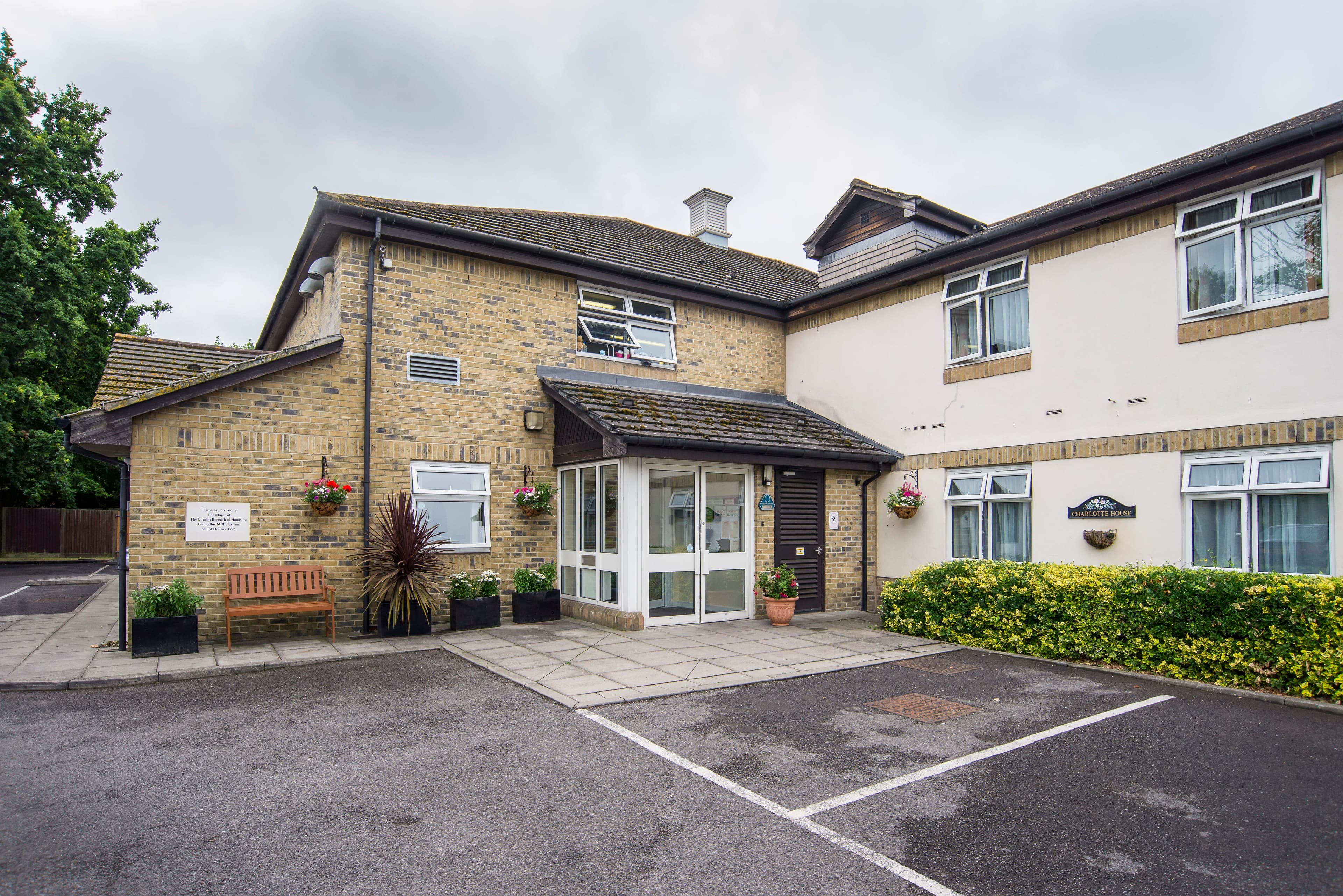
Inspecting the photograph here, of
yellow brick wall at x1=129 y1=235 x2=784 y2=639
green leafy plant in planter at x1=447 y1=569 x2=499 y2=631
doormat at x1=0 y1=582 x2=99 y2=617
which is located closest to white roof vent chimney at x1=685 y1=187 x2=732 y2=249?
yellow brick wall at x1=129 y1=235 x2=784 y2=639

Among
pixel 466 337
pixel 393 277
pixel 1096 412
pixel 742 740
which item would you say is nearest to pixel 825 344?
pixel 1096 412

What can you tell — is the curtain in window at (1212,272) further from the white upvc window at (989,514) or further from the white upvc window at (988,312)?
the white upvc window at (989,514)

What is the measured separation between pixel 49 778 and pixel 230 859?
191 cm

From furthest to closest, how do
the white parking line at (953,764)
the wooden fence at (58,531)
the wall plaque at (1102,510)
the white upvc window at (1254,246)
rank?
the wooden fence at (58,531) → the wall plaque at (1102,510) → the white upvc window at (1254,246) → the white parking line at (953,764)

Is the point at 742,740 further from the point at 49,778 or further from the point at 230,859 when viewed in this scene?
the point at 49,778

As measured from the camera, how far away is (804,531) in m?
11.3

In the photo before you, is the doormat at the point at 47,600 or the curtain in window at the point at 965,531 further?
the doormat at the point at 47,600

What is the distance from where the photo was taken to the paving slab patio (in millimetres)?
6754

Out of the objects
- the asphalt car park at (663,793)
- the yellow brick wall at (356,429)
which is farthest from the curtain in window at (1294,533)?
the yellow brick wall at (356,429)

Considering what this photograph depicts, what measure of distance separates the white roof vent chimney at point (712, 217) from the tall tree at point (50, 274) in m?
15.8

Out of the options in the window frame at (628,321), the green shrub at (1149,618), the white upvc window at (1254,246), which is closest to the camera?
the green shrub at (1149,618)

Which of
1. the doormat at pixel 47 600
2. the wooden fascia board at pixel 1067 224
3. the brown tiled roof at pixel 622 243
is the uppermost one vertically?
the brown tiled roof at pixel 622 243

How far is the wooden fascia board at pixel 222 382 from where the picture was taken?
784 centimetres

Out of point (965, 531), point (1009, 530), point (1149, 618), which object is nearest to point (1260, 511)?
point (1149, 618)
